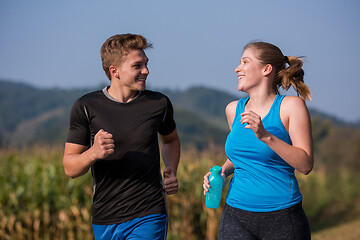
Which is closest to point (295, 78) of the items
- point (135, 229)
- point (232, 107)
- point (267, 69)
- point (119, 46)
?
point (267, 69)

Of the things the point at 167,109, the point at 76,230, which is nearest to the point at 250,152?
the point at 167,109

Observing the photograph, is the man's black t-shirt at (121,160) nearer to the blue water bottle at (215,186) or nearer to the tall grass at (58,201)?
the blue water bottle at (215,186)

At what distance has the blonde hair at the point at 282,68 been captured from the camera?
293cm

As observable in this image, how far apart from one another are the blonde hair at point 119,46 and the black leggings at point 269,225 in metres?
1.31

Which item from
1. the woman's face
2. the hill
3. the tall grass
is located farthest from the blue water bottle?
the hill

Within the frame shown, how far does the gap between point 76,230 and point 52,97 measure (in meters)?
148

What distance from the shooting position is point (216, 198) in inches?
118

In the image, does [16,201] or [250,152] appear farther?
Answer: [16,201]

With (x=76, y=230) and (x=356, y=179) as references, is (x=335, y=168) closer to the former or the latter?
(x=356, y=179)

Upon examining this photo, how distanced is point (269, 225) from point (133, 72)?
1.36m

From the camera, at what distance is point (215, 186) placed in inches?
117

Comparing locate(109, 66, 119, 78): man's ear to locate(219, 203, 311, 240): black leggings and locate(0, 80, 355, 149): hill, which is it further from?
locate(0, 80, 355, 149): hill

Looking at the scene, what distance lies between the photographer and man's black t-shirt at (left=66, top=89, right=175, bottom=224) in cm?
305

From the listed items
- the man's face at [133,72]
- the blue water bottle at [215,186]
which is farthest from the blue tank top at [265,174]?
the man's face at [133,72]
